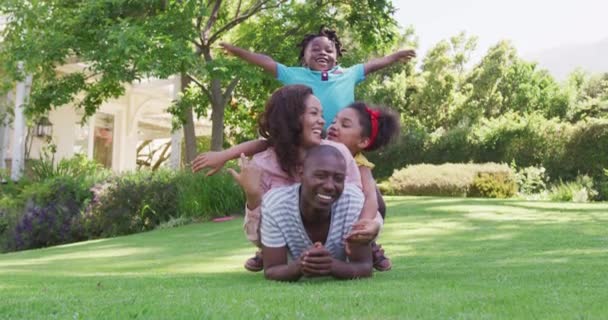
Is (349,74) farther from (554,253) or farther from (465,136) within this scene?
(465,136)

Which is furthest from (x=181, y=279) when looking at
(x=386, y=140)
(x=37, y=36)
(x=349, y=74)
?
(x=37, y=36)

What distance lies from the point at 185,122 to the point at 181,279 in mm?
11716

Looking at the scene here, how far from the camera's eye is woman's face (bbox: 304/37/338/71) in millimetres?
5379

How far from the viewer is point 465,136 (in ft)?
77.6

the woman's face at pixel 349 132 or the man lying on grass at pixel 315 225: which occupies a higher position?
the woman's face at pixel 349 132

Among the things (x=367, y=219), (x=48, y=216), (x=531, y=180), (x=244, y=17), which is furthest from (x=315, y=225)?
(x=531, y=180)

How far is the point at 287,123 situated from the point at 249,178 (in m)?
0.37

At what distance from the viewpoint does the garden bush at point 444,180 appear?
19.2 meters

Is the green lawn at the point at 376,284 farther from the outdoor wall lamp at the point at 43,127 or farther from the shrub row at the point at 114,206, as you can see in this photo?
the outdoor wall lamp at the point at 43,127

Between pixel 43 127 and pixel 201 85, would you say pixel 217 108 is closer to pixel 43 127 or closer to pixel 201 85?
pixel 201 85

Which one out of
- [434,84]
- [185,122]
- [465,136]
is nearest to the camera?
[185,122]

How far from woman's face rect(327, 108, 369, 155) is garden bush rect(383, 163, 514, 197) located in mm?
14826

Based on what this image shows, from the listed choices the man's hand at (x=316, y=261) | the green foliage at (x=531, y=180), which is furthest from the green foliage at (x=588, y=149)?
the man's hand at (x=316, y=261)

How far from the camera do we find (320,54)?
17.6ft
